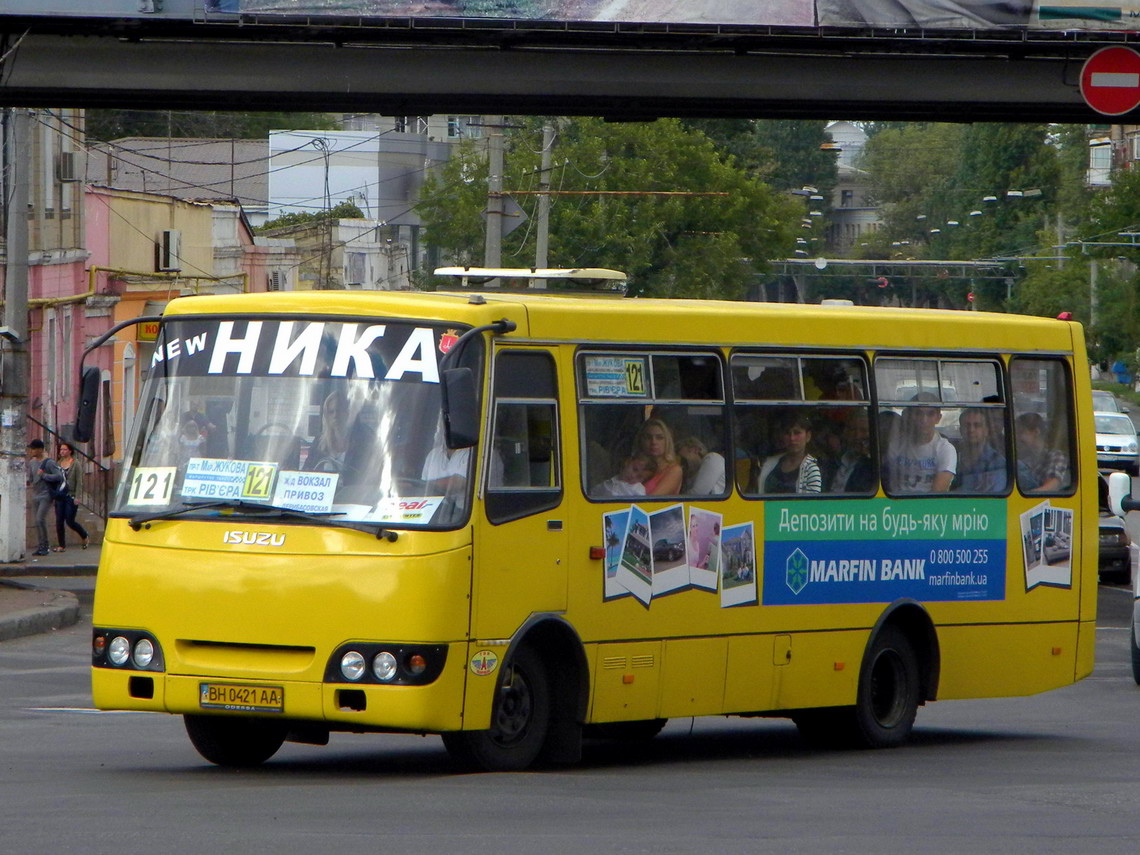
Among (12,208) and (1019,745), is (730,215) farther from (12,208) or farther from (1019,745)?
(1019,745)

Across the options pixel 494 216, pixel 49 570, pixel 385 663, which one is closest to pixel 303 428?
pixel 385 663

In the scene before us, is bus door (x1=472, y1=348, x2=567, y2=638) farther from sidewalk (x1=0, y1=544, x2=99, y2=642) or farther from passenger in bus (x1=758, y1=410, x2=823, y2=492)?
sidewalk (x1=0, y1=544, x2=99, y2=642)

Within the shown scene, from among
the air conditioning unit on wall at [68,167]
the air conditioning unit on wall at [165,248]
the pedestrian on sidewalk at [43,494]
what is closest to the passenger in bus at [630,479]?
the pedestrian on sidewalk at [43,494]

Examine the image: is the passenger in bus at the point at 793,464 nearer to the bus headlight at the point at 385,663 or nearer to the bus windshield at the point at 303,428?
the bus windshield at the point at 303,428

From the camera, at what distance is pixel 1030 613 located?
13.2m

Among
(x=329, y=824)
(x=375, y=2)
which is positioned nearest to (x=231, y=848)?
(x=329, y=824)

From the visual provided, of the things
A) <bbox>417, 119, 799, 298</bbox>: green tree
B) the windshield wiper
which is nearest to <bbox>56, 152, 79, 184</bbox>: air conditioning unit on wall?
<bbox>417, 119, 799, 298</bbox>: green tree

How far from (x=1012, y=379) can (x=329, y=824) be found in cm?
675

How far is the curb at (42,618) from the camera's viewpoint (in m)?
19.6

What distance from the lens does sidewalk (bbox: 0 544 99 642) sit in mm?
19953

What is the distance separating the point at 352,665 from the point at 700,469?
2637 millimetres

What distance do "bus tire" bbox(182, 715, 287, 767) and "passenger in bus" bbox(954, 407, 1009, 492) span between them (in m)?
4.76

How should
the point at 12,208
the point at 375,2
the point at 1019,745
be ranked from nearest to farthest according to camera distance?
the point at 1019,745 → the point at 375,2 → the point at 12,208

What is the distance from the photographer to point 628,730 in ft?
41.3
